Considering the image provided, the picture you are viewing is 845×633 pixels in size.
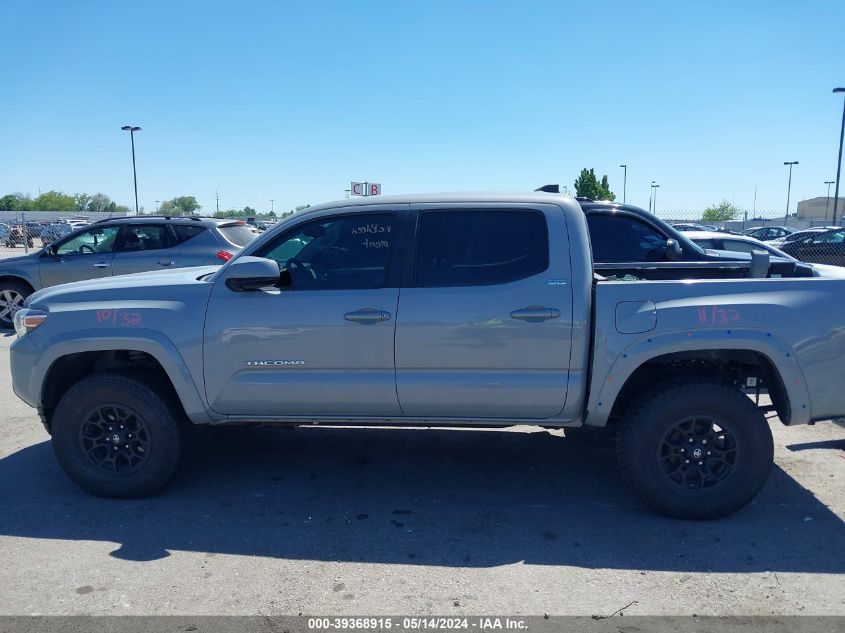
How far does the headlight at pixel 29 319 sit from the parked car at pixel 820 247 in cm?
2314

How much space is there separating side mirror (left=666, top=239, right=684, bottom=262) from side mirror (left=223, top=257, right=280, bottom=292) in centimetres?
481

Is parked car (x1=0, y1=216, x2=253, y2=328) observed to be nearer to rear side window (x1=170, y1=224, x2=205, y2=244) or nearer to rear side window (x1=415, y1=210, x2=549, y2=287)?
rear side window (x1=170, y1=224, x2=205, y2=244)

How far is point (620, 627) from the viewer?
3.07 m

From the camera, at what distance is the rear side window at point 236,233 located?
1007 centimetres

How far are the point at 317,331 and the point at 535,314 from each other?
1299 millimetres

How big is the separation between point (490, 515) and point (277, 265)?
6.55 ft

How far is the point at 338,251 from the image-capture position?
434 centimetres

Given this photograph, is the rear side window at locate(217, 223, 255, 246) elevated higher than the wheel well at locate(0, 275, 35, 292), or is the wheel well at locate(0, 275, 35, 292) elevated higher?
the rear side window at locate(217, 223, 255, 246)

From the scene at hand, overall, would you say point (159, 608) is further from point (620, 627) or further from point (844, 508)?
point (844, 508)

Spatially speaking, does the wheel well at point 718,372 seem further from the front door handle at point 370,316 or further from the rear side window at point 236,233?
the rear side window at point 236,233

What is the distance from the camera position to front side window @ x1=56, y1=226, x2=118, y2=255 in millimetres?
10359

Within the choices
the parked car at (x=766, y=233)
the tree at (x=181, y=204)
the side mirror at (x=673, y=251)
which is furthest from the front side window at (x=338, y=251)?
the tree at (x=181, y=204)

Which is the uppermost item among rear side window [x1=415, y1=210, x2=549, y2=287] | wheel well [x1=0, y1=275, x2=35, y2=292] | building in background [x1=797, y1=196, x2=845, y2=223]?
building in background [x1=797, y1=196, x2=845, y2=223]

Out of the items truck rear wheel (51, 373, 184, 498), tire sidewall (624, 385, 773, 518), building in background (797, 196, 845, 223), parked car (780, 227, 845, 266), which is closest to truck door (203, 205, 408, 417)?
truck rear wheel (51, 373, 184, 498)
